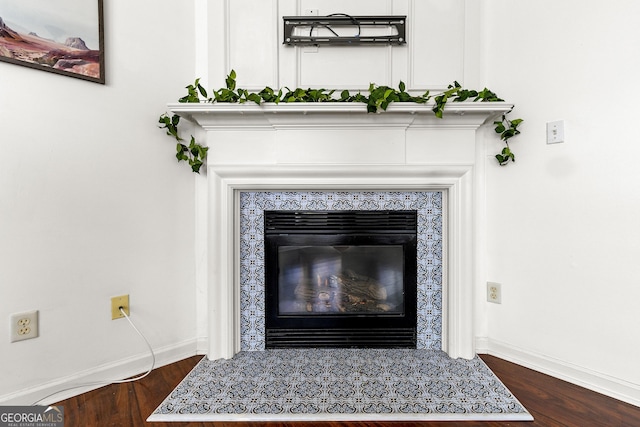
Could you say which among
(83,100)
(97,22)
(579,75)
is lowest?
(83,100)

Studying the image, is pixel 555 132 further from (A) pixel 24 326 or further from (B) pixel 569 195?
(A) pixel 24 326

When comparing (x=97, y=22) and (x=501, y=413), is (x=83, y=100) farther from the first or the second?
(x=501, y=413)

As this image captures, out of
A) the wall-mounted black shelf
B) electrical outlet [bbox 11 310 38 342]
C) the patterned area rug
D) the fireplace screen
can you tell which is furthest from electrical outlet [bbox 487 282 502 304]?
electrical outlet [bbox 11 310 38 342]

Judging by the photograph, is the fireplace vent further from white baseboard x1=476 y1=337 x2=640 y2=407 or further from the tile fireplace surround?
white baseboard x1=476 y1=337 x2=640 y2=407

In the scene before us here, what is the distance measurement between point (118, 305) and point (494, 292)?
1.99 meters

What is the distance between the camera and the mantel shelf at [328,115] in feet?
4.65

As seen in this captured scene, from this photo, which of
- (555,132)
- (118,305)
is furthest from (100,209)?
(555,132)

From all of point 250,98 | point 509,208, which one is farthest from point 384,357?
point 250,98

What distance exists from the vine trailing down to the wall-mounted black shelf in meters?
0.29

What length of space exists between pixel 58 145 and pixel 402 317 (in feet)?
6.28

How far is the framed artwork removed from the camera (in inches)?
45.9

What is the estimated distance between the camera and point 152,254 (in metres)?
1.52

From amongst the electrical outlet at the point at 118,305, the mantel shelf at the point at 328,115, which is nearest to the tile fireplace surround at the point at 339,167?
the mantel shelf at the point at 328,115

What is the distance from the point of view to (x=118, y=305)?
1.42 m
